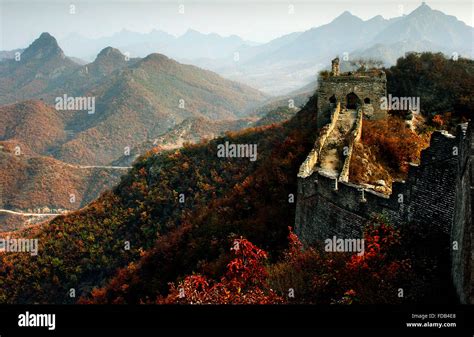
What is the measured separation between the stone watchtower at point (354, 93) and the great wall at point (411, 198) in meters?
3.78

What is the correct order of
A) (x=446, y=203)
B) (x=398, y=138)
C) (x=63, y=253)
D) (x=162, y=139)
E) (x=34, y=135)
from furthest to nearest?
1. (x=34, y=135)
2. (x=162, y=139)
3. (x=63, y=253)
4. (x=398, y=138)
5. (x=446, y=203)

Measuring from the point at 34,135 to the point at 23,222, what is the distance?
107212 mm

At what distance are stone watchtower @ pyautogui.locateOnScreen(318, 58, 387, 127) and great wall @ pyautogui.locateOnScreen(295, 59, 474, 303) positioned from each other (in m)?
3.78

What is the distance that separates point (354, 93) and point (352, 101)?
52cm

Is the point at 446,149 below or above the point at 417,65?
below

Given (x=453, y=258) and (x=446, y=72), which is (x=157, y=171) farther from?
(x=453, y=258)

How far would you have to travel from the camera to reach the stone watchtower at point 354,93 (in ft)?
67.1

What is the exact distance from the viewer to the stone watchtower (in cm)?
2045

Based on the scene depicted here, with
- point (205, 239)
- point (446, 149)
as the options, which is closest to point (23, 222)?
point (205, 239)

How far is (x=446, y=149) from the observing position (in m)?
9.46
